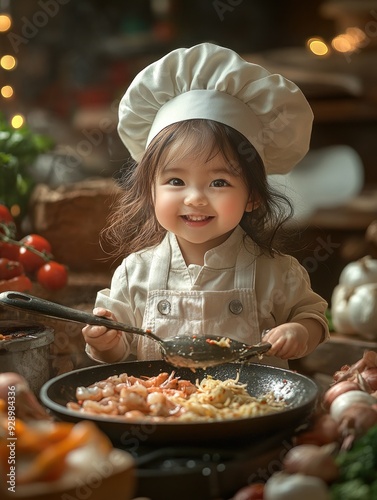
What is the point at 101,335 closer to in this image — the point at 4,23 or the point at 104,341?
the point at 104,341

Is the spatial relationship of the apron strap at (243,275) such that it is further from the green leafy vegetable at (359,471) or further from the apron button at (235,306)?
the green leafy vegetable at (359,471)

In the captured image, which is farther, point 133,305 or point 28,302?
point 133,305

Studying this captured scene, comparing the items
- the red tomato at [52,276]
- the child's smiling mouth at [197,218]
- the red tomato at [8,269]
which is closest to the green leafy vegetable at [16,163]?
the red tomato at [52,276]

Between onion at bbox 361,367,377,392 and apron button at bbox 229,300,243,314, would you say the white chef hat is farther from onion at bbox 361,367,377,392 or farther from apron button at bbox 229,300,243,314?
onion at bbox 361,367,377,392

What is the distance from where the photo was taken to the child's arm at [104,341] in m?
1.46

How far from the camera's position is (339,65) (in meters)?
3.53

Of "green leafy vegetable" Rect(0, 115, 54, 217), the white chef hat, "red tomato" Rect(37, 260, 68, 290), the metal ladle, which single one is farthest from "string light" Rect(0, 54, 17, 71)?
the metal ladle

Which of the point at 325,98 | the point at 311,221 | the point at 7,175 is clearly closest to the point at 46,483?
the point at 7,175

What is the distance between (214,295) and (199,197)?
19cm

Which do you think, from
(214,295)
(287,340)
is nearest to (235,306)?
(214,295)

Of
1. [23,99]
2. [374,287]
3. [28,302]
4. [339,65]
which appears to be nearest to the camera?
[28,302]

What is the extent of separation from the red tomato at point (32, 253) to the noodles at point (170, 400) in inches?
34.4

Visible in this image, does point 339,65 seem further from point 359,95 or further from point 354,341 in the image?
point 354,341

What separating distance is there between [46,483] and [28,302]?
524 mm
